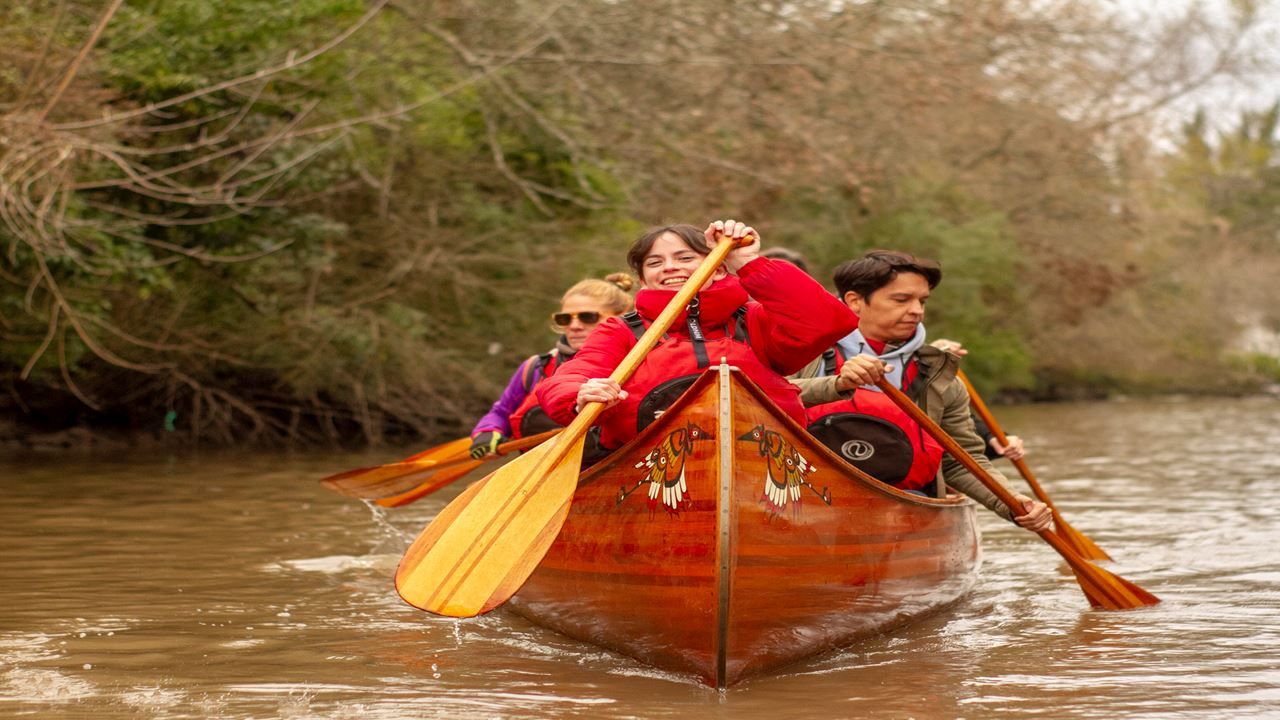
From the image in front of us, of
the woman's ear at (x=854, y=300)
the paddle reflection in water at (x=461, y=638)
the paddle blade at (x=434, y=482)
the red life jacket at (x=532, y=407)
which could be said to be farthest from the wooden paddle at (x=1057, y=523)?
the paddle blade at (x=434, y=482)

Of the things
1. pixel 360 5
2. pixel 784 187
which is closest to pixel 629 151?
pixel 784 187

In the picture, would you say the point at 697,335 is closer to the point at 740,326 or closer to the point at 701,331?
the point at 701,331

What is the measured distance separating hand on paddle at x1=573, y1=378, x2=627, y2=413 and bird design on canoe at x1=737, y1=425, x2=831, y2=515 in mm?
411

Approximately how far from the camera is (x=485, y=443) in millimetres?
6418

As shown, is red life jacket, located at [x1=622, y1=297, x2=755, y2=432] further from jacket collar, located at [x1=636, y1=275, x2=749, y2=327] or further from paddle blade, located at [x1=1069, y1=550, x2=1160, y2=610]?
paddle blade, located at [x1=1069, y1=550, x2=1160, y2=610]

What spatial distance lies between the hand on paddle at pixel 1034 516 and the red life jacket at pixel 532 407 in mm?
2039

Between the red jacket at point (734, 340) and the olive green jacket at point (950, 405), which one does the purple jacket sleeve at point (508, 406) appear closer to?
the olive green jacket at point (950, 405)

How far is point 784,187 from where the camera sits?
42.0 feet

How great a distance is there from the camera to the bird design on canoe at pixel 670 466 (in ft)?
13.0

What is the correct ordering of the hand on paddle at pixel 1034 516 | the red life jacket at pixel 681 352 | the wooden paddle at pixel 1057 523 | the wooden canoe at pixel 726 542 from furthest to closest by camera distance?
the wooden paddle at pixel 1057 523
the hand on paddle at pixel 1034 516
the red life jacket at pixel 681 352
the wooden canoe at pixel 726 542

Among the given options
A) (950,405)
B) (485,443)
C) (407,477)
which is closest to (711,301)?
(950,405)

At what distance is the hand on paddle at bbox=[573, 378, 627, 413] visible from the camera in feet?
13.5

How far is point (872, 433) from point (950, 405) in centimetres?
61

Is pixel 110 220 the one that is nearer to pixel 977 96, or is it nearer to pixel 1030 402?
pixel 977 96
